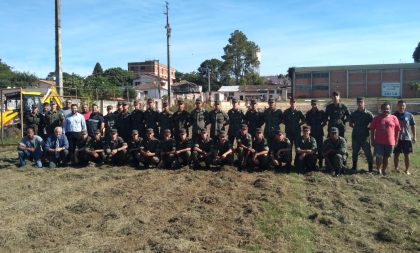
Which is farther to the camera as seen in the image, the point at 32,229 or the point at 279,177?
the point at 279,177

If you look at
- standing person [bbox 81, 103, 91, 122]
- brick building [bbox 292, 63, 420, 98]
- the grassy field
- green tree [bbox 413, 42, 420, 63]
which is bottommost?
the grassy field

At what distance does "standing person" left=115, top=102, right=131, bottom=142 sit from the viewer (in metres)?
11.3

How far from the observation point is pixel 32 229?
5.68 metres

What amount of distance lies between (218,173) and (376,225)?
4180 mm

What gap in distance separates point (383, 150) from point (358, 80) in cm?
7312

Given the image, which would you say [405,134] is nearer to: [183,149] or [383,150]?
[383,150]

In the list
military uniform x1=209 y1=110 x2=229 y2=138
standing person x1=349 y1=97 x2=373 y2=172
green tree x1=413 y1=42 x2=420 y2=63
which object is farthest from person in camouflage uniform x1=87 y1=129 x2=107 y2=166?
green tree x1=413 y1=42 x2=420 y2=63

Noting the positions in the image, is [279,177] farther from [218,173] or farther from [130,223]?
[130,223]

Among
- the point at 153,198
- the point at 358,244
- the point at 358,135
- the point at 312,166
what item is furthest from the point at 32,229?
the point at 358,135

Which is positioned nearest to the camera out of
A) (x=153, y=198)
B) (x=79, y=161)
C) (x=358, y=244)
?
(x=358, y=244)

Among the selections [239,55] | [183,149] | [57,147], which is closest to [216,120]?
[183,149]

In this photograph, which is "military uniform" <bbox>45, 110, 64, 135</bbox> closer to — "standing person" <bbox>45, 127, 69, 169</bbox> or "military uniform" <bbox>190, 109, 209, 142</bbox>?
"standing person" <bbox>45, 127, 69, 169</bbox>

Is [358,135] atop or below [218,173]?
atop

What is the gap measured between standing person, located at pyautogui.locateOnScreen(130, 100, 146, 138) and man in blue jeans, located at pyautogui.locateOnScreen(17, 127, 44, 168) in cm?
237
